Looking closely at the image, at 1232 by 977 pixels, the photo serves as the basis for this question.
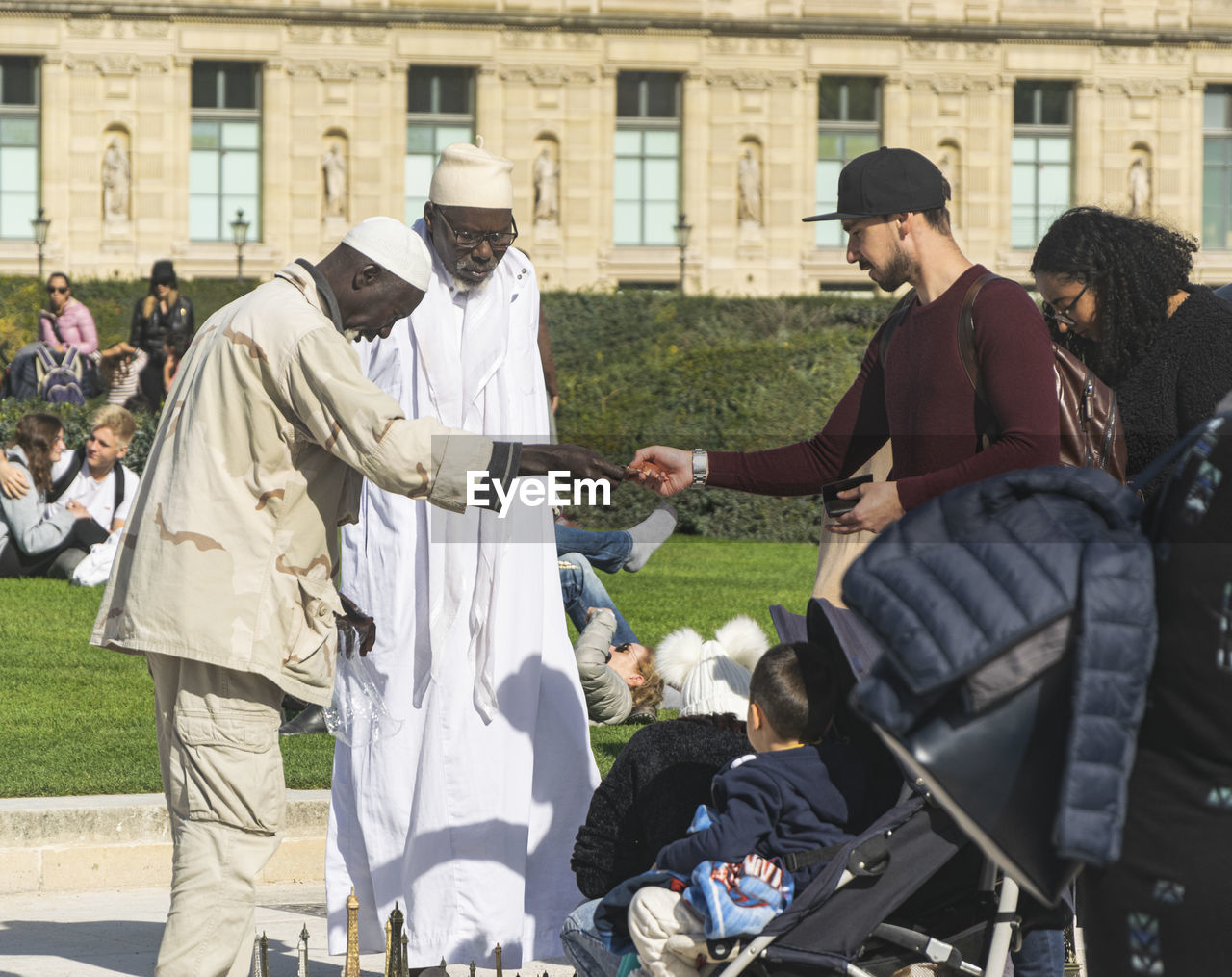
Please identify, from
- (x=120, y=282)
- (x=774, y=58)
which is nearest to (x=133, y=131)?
(x=120, y=282)

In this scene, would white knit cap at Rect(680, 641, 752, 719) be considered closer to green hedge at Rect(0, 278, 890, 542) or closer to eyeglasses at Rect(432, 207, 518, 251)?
eyeglasses at Rect(432, 207, 518, 251)

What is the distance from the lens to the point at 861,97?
47125 mm

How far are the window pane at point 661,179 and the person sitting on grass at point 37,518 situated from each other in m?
33.8

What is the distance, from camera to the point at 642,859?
15.2 ft

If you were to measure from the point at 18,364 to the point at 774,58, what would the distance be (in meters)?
28.5

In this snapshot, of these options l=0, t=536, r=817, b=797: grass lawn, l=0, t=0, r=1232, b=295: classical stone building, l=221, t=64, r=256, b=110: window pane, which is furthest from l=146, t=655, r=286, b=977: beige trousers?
l=221, t=64, r=256, b=110: window pane

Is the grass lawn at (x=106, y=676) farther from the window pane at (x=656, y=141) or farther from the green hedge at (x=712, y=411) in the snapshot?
the window pane at (x=656, y=141)

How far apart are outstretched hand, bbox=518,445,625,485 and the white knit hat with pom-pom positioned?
1.16 meters

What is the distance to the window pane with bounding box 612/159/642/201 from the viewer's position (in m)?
46.4

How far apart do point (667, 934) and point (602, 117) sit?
42.6 m

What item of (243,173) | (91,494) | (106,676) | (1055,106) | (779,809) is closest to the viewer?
(779,809)

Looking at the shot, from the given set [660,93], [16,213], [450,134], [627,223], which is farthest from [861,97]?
[16,213]

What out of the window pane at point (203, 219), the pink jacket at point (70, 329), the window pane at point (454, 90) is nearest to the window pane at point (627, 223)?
the window pane at point (454, 90)

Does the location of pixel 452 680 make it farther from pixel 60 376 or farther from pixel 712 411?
pixel 60 376
